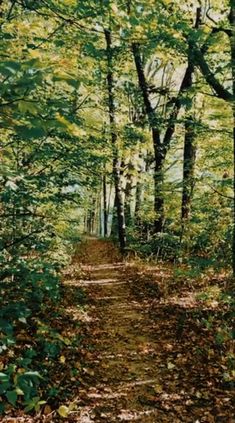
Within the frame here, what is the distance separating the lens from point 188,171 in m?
10.2

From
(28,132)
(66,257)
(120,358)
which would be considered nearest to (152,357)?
(120,358)

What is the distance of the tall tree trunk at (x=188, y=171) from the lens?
9.34 m

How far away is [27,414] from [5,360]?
109cm

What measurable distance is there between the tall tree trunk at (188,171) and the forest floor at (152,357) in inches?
80.1

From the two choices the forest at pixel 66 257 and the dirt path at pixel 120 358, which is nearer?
the forest at pixel 66 257

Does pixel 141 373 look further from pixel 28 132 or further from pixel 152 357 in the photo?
pixel 28 132

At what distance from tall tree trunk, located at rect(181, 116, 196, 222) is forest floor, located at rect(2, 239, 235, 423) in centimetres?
204

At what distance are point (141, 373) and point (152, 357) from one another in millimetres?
575

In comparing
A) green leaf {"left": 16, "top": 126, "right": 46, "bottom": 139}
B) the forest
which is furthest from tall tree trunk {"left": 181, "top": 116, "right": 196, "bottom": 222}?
green leaf {"left": 16, "top": 126, "right": 46, "bottom": 139}

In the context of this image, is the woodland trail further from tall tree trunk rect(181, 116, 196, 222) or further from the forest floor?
tall tree trunk rect(181, 116, 196, 222)

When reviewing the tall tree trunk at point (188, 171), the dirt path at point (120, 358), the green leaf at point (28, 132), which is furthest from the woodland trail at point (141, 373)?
the green leaf at point (28, 132)

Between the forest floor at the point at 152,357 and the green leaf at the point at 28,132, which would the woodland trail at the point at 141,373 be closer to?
the forest floor at the point at 152,357

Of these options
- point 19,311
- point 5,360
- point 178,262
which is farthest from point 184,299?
point 19,311

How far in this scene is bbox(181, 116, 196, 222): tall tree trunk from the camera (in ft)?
30.6
